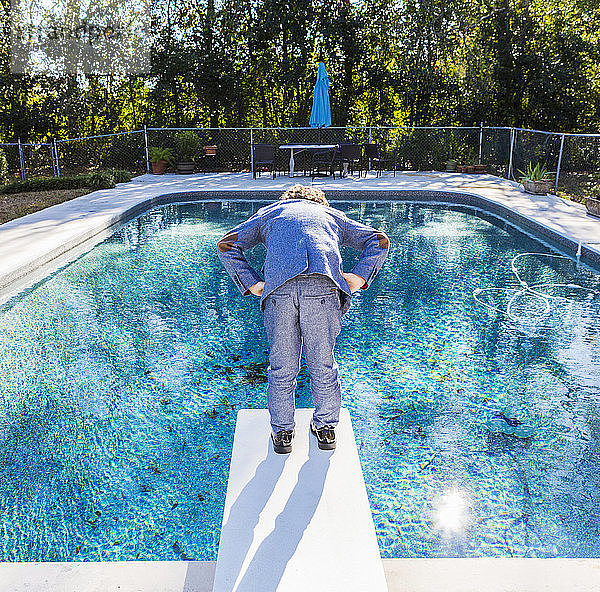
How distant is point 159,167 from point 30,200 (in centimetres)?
461

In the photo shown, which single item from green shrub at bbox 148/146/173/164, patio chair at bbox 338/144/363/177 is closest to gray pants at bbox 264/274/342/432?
patio chair at bbox 338/144/363/177

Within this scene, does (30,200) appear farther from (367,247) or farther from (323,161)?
(367,247)

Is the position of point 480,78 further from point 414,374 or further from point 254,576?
point 254,576

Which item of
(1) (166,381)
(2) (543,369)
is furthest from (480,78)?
(1) (166,381)

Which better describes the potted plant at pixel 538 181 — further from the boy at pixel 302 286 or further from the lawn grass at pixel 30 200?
the boy at pixel 302 286

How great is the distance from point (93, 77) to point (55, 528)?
17.3m

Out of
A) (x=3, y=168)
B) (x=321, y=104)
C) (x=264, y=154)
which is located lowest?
(x=3, y=168)

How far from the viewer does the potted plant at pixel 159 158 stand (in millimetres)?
15016

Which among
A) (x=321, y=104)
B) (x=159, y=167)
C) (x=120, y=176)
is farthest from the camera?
(x=159, y=167)

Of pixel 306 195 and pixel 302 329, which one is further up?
pixel 306 195

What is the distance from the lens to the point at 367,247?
8.70ft

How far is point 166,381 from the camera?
4.27 metres

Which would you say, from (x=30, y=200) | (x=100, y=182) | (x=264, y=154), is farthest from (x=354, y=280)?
(x=264, y=154)

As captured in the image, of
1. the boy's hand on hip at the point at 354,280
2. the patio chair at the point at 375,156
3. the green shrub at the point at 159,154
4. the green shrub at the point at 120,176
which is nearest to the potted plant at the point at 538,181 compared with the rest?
the patio chair at the point at 375,156
